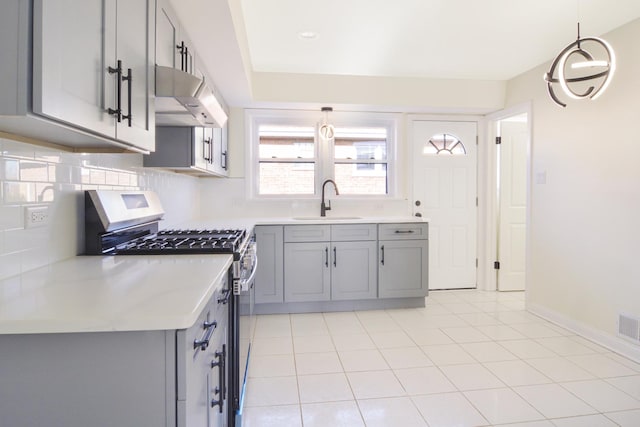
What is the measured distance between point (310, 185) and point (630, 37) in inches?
118

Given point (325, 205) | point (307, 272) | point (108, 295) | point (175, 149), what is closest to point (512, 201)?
point (325, 205)

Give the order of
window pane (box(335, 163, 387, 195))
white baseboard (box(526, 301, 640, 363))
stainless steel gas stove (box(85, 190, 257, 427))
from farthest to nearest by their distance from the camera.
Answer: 1. window pane (box(335, 163, 387, 195))
2. white baseboard (box(526, 301, 640, 363))
3. stainless steel gas stove (box(85, 190, 257, 427))

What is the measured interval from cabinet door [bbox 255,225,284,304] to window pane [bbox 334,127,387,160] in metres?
1.35

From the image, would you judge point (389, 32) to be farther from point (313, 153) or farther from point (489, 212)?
point (489, 212)

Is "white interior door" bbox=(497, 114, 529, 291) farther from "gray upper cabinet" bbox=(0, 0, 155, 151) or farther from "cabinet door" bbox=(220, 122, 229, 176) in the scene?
"gray upper cabinet" bbox=(0, 0, 155, 151)

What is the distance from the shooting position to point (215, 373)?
1307 mm

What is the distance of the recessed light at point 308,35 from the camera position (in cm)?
287

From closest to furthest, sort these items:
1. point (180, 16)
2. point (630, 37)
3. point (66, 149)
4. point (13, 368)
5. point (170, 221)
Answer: point (13, 368)
point (66, 149)
point (180, 16)
point (630, 37)
point (170, 221)

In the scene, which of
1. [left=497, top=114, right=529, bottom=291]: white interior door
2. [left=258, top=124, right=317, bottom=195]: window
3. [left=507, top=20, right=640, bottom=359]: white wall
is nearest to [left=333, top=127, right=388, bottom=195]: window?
[left=258, top=124, right=317, bottom=195]: window

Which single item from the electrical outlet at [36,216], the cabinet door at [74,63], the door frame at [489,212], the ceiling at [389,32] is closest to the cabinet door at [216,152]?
the ceiling at [389,32]

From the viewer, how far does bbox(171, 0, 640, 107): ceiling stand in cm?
242

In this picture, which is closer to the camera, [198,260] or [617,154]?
[198,260]

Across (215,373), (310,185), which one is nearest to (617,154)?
(310,185)

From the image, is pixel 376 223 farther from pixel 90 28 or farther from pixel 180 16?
pixel 90 28
